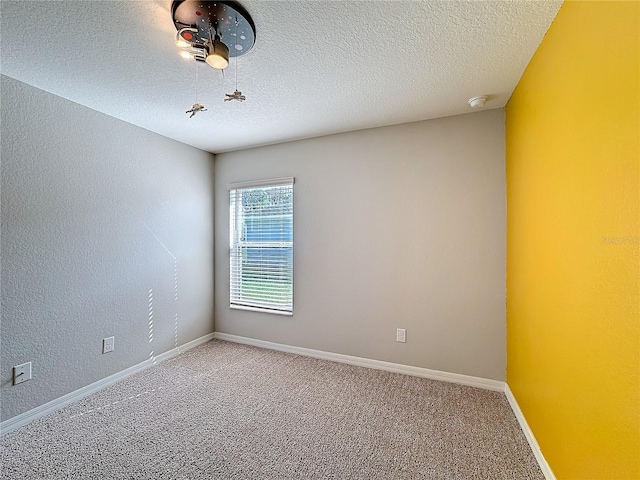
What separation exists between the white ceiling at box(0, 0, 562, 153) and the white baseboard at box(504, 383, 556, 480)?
2.31m

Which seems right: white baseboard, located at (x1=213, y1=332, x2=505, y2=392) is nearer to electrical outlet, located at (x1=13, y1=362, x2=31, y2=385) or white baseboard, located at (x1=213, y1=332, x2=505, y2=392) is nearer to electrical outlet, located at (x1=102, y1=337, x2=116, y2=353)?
electrical outlet, located at (x1=102, y1=337, x2=116, y2=353)

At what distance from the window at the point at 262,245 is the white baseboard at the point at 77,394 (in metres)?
0.92

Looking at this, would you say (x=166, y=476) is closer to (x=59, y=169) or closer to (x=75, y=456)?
(x=75, y=456)

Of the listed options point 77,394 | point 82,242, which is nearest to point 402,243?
point 82,242

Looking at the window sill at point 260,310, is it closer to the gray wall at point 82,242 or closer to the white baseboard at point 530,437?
the gray wall at point 82,242

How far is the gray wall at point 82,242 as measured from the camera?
1.93 m

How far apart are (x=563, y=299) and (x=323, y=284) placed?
2.04 meters

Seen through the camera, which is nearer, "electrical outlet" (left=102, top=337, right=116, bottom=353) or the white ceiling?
the white ceiling

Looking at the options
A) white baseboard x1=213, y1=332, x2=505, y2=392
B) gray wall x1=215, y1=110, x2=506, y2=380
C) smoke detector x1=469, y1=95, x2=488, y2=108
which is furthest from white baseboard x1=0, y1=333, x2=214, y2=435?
smoke detector x1=469, y1=95, x2=488, y2=108

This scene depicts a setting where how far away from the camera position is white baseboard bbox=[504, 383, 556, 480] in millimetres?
1458

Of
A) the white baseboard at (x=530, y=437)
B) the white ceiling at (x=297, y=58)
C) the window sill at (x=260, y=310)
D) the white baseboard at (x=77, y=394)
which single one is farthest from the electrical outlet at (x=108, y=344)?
the white baseboard at (x=530, y=437)

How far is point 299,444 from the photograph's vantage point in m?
1.73

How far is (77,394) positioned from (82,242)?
123cm

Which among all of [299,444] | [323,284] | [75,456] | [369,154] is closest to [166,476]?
[75,456]
